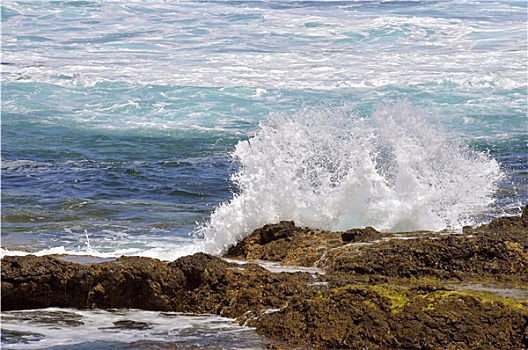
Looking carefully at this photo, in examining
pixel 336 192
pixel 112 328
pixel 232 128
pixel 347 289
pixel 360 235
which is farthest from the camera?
pixel 232 128

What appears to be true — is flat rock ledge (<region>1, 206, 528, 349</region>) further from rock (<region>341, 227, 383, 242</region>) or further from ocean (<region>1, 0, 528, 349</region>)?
ocean (<region>1, 0, 528, 349</region>)

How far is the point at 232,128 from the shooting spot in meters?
19.0

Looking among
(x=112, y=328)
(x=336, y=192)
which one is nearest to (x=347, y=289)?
(x=112, y=328)

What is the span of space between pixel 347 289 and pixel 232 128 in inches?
547

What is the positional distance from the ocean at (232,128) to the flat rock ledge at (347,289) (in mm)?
180

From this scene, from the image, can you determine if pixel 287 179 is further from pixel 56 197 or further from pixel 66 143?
pixel 66 143

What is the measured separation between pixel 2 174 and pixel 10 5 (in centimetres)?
3305

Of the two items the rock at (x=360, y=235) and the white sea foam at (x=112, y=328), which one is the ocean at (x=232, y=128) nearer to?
the white sea foam at (x=112, y=328)

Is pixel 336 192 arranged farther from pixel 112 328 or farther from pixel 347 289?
pixel 112 328

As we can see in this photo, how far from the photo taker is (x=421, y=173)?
922cm

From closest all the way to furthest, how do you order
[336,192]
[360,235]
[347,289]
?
[347,289], [360,235], [336,192]

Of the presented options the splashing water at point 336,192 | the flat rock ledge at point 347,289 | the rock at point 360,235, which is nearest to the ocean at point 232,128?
the splashing water at point 336,192

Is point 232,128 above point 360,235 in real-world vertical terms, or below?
below

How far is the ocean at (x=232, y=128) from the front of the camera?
322 inches
